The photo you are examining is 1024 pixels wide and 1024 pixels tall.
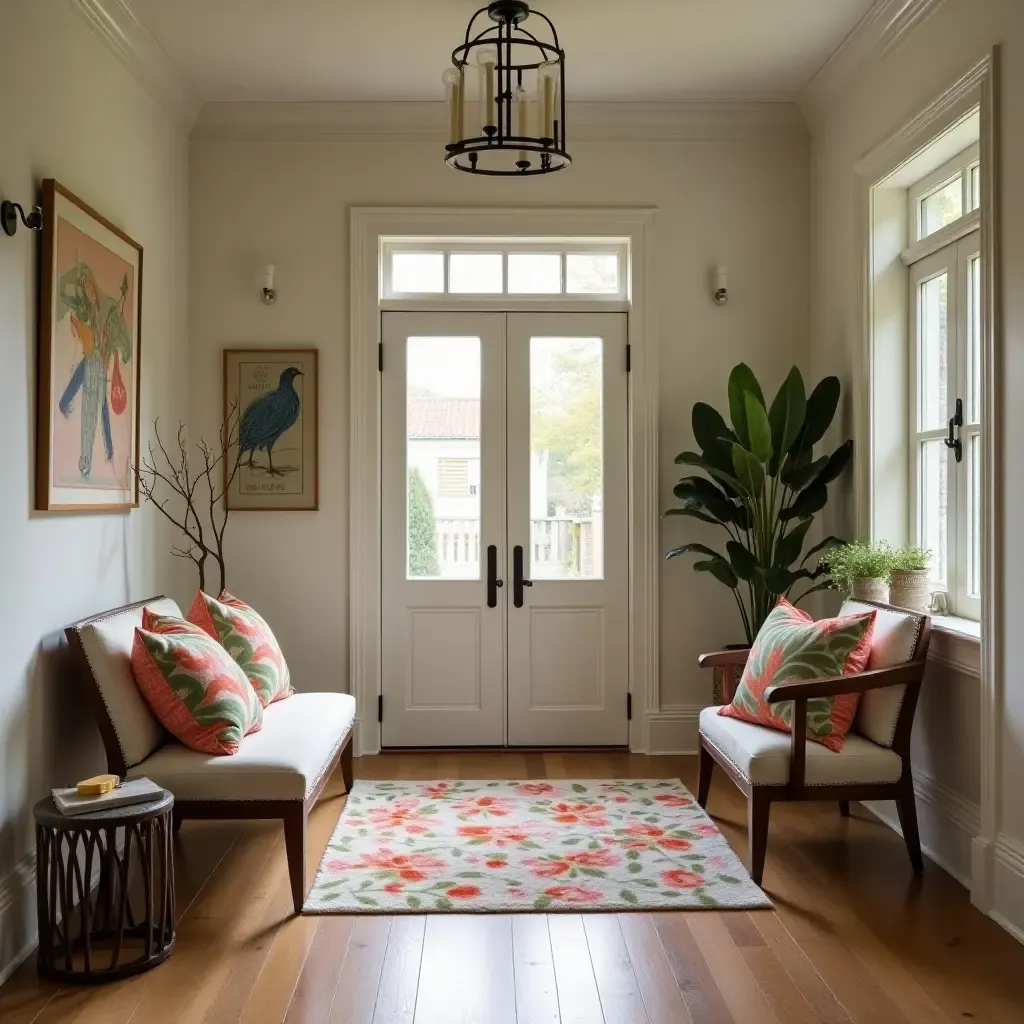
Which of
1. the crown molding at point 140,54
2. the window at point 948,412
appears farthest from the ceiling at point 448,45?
the window at point 948,412

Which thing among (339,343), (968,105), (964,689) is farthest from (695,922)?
(339,343)

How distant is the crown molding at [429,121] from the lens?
16.0 ft

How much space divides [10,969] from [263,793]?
774mm

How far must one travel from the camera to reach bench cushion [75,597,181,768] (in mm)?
3148

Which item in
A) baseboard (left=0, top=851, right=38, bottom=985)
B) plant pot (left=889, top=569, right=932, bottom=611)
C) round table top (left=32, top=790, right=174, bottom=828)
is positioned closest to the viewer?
round table top (left=32, top=790, right=174, bottom=828)

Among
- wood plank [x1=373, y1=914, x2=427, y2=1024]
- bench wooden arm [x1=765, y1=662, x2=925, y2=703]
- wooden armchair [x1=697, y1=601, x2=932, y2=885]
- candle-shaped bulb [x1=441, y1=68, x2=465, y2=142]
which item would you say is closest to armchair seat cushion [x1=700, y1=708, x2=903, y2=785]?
wooden armchair [x1=697, y1=601, x2=932, y2=885]

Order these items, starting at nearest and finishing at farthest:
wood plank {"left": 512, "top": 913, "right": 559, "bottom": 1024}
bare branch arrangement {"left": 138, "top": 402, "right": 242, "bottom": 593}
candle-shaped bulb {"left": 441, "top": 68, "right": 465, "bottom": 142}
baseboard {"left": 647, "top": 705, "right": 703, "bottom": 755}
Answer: wood plank {"left": 512, "top": 913, "right": 559, "bottom": 1024}
candle-shaped bulb {"left": 441, "top": 68, "right": 465, "bottom": 142}
bare branch arrangement {"left": 138, "top": 402, "right": 242, "bottom": 593}
baseboard {"left": 647, "top": 705, "right": 703, "bottom": 755}

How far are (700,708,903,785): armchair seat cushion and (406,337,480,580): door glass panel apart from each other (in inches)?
76.2

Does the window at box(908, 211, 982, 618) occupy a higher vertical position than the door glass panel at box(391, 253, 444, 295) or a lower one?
lower

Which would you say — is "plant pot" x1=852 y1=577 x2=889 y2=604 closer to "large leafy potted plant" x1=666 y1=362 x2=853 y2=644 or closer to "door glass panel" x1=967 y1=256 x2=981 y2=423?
"large leafy potted plant" x1=666 y1=362 x2=853 y2=644

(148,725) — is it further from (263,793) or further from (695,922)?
(695,922)

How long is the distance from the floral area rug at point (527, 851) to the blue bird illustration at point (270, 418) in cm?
161

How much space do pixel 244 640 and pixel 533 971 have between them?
1.66 meters

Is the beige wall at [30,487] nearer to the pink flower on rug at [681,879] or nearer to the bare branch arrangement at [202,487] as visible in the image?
the bare branch arrangement at [202,487]
